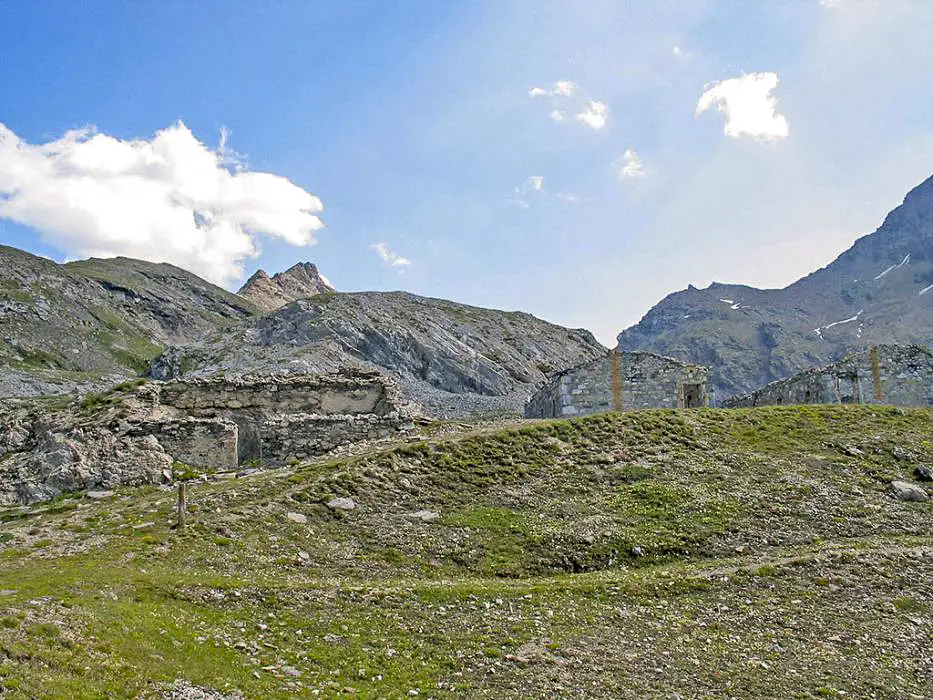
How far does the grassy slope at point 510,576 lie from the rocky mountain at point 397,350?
46.7m

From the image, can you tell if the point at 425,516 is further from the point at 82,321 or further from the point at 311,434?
the point at 82,321

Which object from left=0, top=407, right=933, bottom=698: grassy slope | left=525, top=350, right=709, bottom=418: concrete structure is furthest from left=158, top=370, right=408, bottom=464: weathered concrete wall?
left=525, top=350, right=709, bottom=418: concrete structure

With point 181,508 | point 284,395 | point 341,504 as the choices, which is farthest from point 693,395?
point 181,508

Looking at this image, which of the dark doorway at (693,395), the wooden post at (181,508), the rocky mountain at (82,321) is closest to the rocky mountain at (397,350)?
the rocky mountain at (82,321)

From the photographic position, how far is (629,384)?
1240 inches

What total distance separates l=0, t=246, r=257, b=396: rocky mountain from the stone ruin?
58.9 meters

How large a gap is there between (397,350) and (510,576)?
83569 mm

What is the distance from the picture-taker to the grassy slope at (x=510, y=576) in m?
9.55

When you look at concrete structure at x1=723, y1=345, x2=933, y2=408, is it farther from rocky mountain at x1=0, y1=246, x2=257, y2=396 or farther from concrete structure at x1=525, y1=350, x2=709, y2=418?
rocky mountain at x1=0, y1=246, x2=257, y2=396

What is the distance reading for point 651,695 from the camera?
938 centimetres

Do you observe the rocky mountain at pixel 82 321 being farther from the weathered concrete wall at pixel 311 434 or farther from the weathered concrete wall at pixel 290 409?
the weathered concrete wall at pixel 311 434

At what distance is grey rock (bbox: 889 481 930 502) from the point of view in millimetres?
18938

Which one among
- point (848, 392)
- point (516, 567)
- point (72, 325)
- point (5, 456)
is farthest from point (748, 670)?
point (72, 325)

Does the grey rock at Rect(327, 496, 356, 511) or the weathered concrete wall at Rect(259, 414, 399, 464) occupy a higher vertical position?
the weathered concrete wall at Rect(259, 414, 399, 464)
